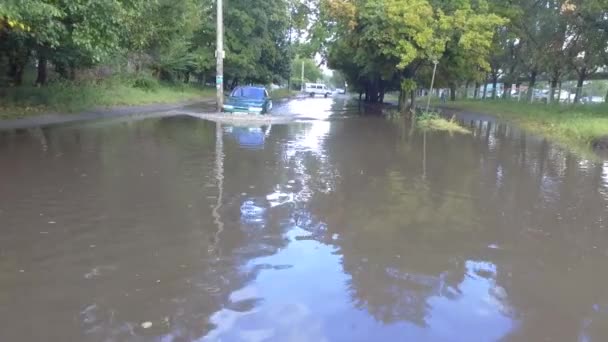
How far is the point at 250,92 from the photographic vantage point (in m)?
26.7

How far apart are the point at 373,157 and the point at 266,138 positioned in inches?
174

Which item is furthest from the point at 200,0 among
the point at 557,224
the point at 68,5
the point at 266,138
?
the point at 557,224

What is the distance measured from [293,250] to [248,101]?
20052 mm

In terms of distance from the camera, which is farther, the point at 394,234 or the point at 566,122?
the point at 566,122

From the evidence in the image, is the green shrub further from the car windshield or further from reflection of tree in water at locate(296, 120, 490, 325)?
reflection of tree in water at locate(296, 120, 490, 325)

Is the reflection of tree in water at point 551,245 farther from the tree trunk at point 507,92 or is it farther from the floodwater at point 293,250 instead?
the tree trunk at point 507,92

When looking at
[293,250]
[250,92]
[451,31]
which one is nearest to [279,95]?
[451,31]

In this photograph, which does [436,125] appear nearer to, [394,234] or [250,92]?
[250,92]

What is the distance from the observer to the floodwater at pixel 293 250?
170 inches

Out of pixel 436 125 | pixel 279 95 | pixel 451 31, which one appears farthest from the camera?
pixel 279 95

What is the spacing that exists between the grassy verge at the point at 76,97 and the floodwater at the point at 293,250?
9.89 metres

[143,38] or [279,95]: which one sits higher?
[143,38]

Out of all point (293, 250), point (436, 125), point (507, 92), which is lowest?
point (436, 125)

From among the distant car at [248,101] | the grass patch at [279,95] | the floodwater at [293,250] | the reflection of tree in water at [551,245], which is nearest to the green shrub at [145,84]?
the distant car at [248,101]
